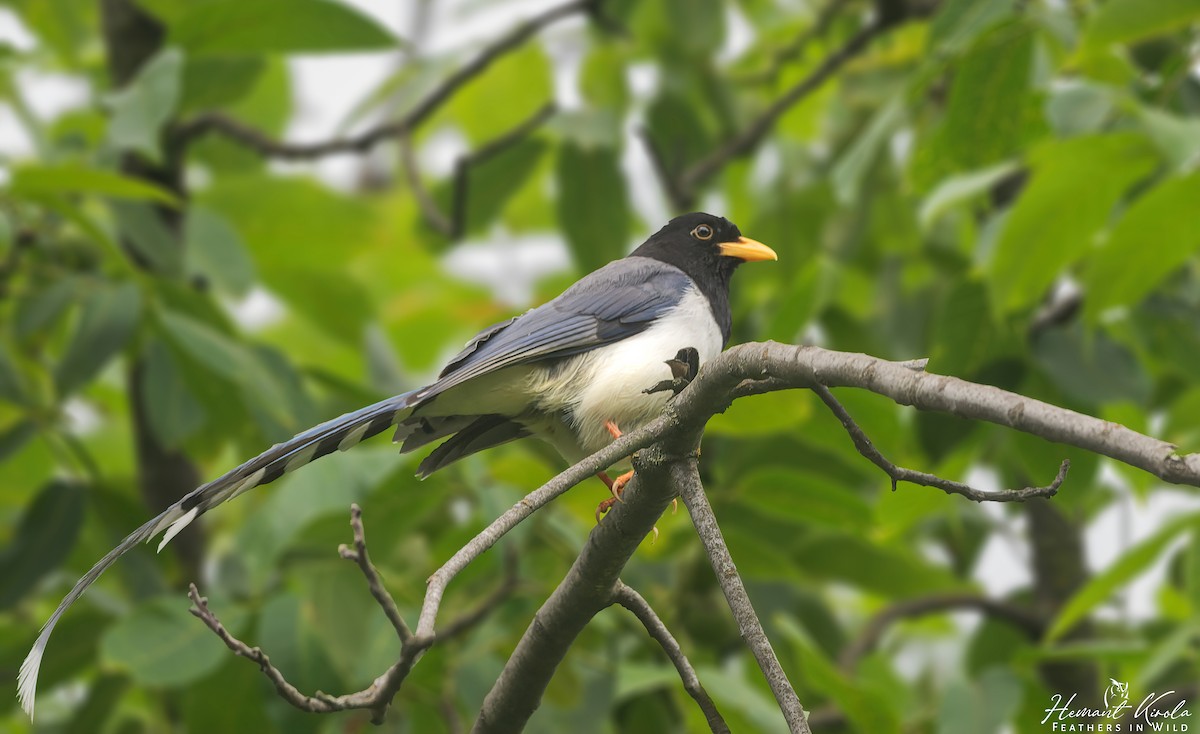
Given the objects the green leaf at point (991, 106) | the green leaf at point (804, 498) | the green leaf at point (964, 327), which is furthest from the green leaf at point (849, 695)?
the green leaf at point (991, 106)

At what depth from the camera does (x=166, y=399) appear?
5.58m

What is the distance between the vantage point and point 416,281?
9.41 metres

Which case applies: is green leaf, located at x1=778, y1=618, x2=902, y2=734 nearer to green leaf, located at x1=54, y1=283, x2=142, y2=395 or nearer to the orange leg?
the orange leg

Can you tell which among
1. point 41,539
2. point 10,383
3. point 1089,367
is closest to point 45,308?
point 10,383

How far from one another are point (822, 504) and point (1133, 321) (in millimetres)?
1449

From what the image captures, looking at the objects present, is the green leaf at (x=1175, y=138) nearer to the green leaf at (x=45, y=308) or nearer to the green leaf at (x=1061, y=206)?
the green leaf at (x=1061, y=206)

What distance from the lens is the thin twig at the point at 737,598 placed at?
242cm

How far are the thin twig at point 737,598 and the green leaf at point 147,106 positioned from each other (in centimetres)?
293

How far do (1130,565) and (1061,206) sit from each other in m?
1.29

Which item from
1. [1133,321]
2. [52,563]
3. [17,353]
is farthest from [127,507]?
[1133,321]

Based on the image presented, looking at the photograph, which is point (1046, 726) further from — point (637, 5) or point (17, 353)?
point (17, 353)

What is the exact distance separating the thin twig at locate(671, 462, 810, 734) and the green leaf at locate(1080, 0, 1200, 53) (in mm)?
2236

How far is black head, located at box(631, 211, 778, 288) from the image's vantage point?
5.07m

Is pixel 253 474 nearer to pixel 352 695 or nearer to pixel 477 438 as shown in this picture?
pixel 477 438
